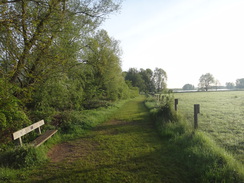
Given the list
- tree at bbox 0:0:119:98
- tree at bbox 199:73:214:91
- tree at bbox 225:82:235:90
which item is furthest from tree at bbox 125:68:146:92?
tree at bbox 225:82:235:90

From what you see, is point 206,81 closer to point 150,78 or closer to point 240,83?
point 240,83

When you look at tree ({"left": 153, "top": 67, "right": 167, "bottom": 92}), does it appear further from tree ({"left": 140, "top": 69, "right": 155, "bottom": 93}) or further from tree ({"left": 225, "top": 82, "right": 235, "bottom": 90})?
tree ({"left": 225, "top": 82, "right": 235, "bottom": 90})

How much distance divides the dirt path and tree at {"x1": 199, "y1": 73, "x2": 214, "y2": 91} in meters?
112

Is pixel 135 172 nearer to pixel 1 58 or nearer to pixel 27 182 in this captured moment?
pixel 27 182

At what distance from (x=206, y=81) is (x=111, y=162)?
378 feet

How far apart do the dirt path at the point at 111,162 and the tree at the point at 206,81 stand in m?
112

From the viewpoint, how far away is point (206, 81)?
103m

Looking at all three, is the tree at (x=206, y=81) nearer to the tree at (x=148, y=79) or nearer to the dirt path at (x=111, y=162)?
the tree at (x=148, y=79)

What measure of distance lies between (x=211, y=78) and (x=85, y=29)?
11262cm

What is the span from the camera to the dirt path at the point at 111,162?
372 centimetres

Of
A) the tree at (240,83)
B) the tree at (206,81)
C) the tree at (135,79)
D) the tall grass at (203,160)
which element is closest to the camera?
the tall grass at (203,160)

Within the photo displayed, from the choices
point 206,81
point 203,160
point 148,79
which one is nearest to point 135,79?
point 148,79

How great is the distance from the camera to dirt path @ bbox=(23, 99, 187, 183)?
3720 mm

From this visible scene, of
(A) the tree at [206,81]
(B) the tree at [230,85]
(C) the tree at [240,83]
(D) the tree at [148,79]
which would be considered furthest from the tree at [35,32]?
(B) the tree at [230,85]
